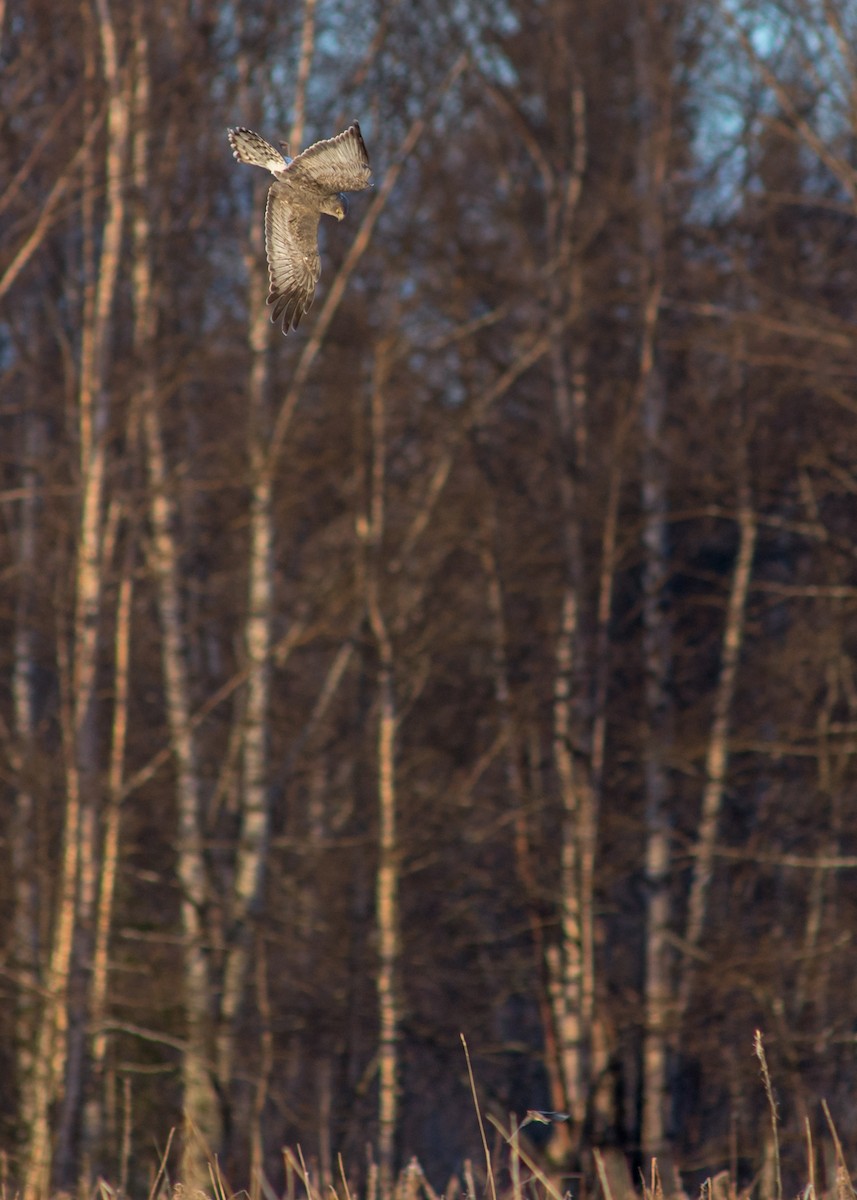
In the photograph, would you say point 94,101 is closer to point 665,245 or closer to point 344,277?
point 344,277

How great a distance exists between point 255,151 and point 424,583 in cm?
684

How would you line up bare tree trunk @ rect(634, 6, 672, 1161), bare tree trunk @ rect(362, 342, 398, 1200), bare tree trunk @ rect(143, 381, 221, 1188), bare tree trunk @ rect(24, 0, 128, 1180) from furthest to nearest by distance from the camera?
bare tree trunk @ rect(634, 6, 672, 1161) → bare tree trunk @ rect(362, 342, 398, 1200) → bare tree trunk @ rect(143, 381, 221, 1188) → bare tree trunk @ rect(24, 0, 128, 1180)

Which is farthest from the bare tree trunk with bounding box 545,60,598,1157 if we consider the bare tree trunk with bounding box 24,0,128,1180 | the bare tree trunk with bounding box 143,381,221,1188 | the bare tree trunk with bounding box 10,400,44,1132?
the bare tree trunk with bounding box 10,400,44,1132

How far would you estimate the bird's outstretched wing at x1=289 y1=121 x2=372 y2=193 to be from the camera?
287 centimetres

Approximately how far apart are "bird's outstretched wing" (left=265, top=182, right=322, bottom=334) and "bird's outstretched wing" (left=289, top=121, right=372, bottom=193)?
0.16 feet

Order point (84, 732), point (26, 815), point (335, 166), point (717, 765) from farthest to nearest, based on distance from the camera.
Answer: point (717, 765) < point (26, 815) < point (84, 732) < point (335, 166)

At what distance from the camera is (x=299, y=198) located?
115 inches

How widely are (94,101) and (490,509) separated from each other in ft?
12.2

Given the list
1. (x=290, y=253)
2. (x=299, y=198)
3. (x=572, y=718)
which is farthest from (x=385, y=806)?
(x=299, y=198)

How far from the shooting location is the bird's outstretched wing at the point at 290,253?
9.63ft

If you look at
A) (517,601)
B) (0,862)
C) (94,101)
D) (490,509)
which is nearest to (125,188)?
(94,101)

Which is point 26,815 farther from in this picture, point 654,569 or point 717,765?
point 717,765

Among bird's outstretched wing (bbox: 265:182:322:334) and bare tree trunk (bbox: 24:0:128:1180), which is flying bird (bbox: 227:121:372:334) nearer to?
bird's outstretched wing (bbox: 265:182:322:334)

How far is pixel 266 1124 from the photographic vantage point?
10.8 metres
